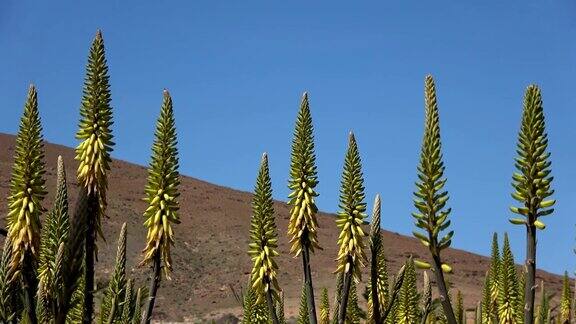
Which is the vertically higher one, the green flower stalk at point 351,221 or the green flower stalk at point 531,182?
the green flower stalk at point 351,221

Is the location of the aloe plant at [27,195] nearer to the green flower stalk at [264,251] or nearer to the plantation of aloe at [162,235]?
the plantation of aloe at [162,235]

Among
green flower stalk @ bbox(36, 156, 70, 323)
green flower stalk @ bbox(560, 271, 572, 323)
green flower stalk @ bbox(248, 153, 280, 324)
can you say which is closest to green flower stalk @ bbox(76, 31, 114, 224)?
green flower stalk @ bbox(36, 156, 70, 323)

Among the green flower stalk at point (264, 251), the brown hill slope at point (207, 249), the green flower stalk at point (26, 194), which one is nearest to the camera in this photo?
the green flower stalk at point (26, 194)

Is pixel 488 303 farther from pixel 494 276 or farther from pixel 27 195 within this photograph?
pixel 27 195

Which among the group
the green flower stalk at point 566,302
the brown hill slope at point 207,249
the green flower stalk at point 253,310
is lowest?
the green flower stalk at point 253,310

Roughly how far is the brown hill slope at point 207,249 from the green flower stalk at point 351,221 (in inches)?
1497

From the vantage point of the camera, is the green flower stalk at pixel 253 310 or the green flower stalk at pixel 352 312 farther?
the green flower stalk at pixel 352 312

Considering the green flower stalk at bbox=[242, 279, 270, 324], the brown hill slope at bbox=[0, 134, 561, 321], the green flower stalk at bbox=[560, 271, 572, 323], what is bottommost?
the green flower stalk at bbox=[242, 279, 270, 324]

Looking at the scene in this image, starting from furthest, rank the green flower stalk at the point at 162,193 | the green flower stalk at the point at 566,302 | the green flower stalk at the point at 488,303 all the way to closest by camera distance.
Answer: the green flower stalk at the point at 566,302
the green flower stalk at the point at 488,303
the green flower stalk at the point at 162,193

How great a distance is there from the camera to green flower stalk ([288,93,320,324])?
1121 centimetres

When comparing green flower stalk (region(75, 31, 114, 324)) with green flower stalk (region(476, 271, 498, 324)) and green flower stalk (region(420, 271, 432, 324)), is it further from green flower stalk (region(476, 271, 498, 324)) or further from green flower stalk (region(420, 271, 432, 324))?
green flower stalk (region(476, 271, 498, 324))

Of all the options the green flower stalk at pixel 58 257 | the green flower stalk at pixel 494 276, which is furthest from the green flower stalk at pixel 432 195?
the green flower stalk at pixel 494 276

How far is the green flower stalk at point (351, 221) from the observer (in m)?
10.8

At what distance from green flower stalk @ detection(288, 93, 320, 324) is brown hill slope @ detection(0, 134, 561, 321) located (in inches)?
1489
